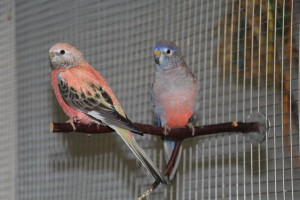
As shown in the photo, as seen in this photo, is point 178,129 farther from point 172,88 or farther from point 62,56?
point 62,56

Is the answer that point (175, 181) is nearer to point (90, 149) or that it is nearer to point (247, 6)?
point (90, 149)

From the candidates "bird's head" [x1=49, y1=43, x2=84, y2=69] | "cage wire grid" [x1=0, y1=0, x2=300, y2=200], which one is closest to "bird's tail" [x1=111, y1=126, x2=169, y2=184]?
"bird's head" [x1=49, y1=43, x2=84, y2=69]

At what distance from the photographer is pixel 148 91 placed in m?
2.02

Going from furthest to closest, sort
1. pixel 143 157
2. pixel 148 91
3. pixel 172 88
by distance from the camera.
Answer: pixel 148 91, pixel 172 88, pixel 143 157

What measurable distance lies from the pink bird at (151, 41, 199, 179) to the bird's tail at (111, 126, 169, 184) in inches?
12.1

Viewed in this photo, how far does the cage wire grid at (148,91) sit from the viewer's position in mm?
1674

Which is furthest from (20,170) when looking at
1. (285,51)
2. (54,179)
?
(285,51)

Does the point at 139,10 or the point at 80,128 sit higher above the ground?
the point at 139,10

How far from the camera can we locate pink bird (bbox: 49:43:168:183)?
1.27m

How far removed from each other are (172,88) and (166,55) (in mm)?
107

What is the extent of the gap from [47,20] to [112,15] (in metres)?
0.34

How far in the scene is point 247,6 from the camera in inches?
69.1

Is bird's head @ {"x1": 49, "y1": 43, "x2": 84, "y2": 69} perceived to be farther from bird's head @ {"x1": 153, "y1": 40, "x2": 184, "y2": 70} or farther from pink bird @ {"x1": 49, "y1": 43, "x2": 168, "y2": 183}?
bird's head @ {"x1": 153, "y1": 40, "x2": 184, "y2": 70}

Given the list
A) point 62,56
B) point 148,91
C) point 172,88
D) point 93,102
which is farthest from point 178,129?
point 148,91
